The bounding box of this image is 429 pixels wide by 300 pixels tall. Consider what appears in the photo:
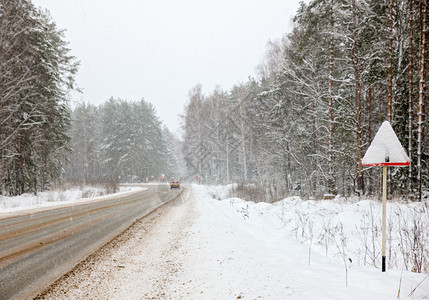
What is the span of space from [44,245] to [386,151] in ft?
25.0

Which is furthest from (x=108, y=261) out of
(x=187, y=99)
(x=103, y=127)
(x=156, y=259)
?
(x=103, y=127)

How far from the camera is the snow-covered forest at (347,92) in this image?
31.9 ft

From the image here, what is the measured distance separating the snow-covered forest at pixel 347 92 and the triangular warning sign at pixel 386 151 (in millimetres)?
6211

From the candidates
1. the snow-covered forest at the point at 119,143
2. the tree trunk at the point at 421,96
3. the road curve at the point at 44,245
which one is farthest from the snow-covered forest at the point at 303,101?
the snow-covered forest at the point at 119,143

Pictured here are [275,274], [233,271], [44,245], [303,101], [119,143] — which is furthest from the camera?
[119,143]

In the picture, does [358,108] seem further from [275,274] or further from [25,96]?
[25,96]

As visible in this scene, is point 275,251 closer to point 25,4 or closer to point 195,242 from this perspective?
point 195,242

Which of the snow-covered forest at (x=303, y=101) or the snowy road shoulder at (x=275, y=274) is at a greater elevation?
the snow-covered forest at (x=303, y=101)

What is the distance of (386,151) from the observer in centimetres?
420

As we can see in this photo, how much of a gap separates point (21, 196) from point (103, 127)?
123ft

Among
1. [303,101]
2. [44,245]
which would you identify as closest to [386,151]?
[44,245]

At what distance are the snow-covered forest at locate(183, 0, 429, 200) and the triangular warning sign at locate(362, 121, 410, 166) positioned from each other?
621 centimetres

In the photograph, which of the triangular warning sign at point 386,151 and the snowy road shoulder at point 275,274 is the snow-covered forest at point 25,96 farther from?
the triangular warning sign at point 386,151

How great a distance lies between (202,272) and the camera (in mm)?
4047
